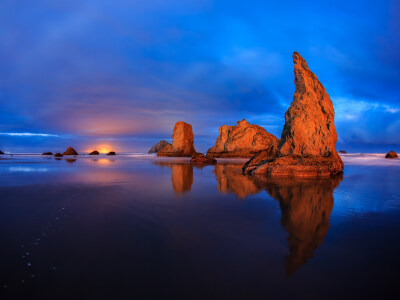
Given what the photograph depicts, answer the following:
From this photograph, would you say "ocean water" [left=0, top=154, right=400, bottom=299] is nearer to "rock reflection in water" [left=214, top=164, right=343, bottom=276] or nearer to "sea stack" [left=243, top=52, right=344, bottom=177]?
"rock reflection in water" [left=214, top=164, right=343, bottom=276]

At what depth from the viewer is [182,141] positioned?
229ft

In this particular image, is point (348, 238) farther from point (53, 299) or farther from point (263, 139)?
point (263, 139)

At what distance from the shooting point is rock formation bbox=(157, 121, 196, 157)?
6975cm

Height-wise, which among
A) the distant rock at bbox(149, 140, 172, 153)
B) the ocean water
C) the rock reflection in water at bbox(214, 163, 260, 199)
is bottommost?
the ocean water

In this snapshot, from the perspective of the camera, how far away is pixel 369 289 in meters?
2.90

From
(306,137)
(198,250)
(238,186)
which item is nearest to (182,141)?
(306,137)

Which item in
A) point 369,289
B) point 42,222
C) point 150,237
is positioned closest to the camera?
point 369,289

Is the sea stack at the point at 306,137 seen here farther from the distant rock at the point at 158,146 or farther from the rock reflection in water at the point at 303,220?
the distant rock at the point at 158,146

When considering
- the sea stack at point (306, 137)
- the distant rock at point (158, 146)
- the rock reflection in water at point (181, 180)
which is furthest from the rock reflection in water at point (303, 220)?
the distant rock at point (158, 146)

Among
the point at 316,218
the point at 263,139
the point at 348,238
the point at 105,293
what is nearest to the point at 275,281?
the point at 105,293

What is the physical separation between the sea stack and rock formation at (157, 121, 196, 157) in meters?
51.2

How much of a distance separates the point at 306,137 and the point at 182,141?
5393 cm

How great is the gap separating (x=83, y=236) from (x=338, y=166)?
17.2 m

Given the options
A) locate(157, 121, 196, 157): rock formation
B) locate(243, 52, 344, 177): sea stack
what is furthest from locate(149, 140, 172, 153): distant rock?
locate(243, 52, 344, 177): sea stack
